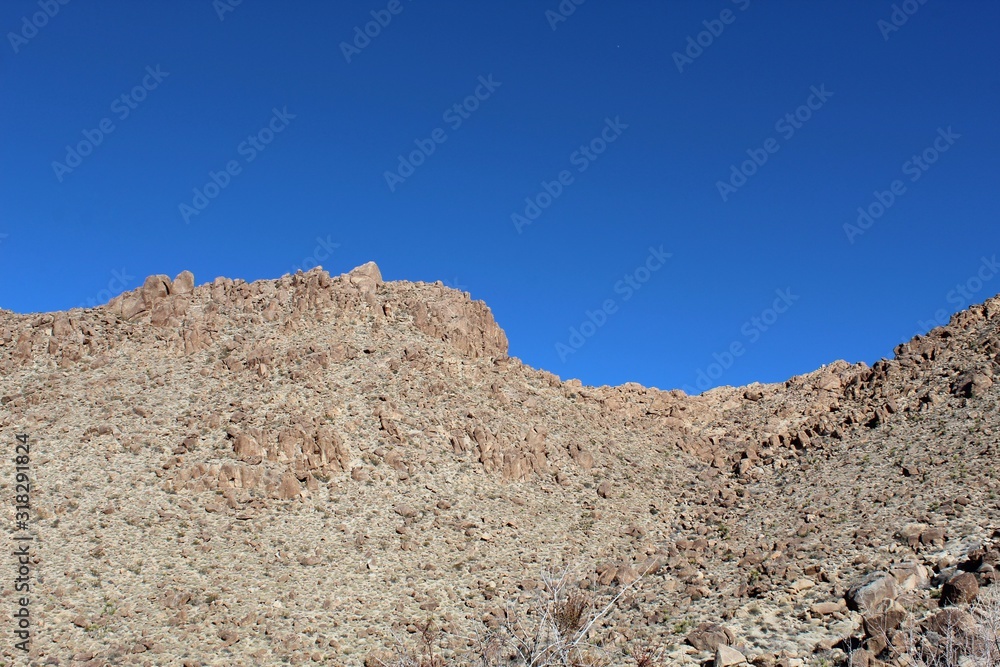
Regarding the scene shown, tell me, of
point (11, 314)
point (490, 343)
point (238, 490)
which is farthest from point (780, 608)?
point (11, 314)

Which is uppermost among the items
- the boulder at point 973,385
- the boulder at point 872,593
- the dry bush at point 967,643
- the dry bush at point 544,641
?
the boulder at point 973,385

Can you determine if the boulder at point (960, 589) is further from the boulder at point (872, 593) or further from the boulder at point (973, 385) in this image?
the boulder at point (973, 385)

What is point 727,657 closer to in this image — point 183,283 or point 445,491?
point 445,491

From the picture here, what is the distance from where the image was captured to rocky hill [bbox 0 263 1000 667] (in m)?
20.0

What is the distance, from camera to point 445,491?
3148 cm

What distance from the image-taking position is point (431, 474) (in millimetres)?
32312

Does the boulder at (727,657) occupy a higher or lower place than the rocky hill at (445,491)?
lower

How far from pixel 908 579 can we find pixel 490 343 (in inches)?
1134

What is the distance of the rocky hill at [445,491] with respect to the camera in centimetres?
2003

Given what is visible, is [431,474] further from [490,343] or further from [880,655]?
[880,655]

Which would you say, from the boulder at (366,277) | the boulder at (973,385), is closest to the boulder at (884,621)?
the boulder at (973,385)

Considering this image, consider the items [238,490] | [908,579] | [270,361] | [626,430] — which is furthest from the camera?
[626,430]

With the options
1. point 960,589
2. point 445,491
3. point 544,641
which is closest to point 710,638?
point 960,589

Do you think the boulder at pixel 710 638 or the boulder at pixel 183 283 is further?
the boulder at pixel 183 283
